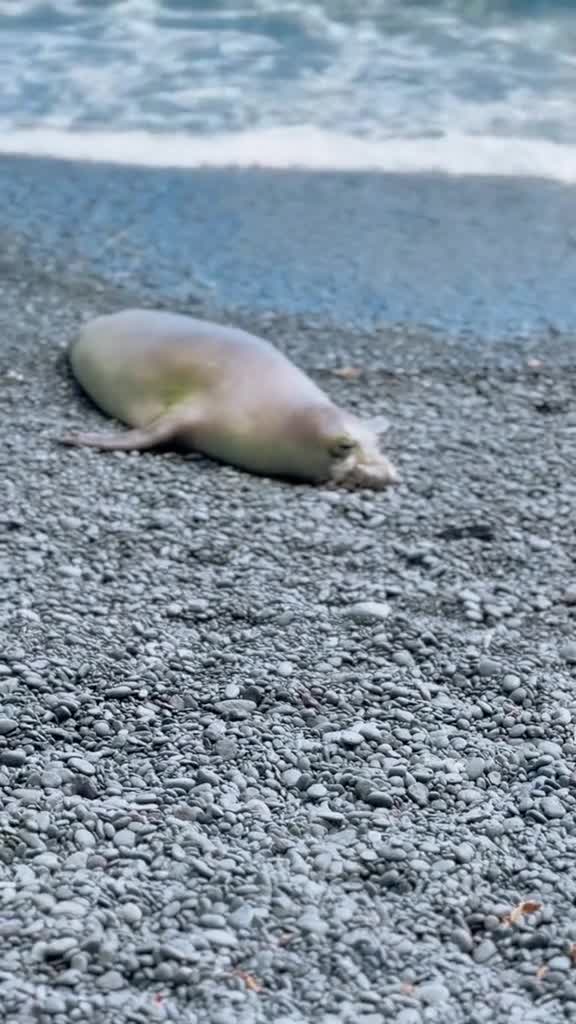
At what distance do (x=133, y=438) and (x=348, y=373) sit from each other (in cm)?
113

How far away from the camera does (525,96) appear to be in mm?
10133

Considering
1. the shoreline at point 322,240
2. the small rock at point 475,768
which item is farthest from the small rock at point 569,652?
the shoreline at point 322,240

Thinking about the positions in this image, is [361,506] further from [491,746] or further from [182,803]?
[182,803]

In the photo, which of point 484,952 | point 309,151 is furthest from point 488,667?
point 309,151

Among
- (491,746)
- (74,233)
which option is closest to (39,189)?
(74,233)

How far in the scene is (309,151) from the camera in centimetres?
862

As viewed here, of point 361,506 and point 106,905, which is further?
point 361,506

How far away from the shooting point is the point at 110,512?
14.6 ft

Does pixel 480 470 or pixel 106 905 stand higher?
pixel 106 905

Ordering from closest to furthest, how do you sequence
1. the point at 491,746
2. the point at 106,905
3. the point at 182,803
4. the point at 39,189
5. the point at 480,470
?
1. the point at 106,905
2. the point at 182,803
3. the point at 491,746
4. the point at 480,470
5. the point at 39,189

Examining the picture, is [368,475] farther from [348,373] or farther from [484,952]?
[484,952]

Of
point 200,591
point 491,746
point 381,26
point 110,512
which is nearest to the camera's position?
point 491,746

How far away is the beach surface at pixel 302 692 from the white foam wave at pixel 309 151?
2.03 m

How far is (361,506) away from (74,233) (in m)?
3.11
